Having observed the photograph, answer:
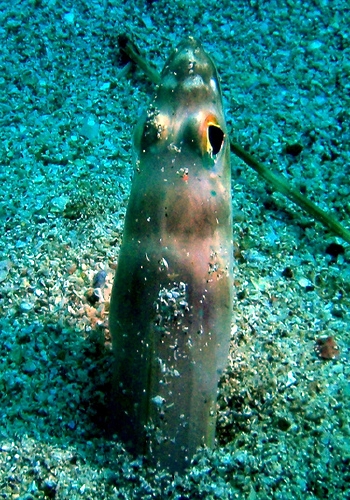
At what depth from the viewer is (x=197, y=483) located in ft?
7.22

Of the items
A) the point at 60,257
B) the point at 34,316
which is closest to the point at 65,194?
the point at 60,257

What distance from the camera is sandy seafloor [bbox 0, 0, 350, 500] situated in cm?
225

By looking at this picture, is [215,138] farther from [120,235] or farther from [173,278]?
[120,235]

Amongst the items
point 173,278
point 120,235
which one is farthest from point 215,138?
point 120,235

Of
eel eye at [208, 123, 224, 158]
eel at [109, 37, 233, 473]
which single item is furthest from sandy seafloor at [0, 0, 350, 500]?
eel eye at [208, 123, 224, 158]

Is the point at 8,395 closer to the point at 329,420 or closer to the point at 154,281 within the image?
the point at 154,281

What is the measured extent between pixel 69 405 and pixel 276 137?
100 inches

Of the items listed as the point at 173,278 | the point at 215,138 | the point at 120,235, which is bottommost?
the point at 173,278

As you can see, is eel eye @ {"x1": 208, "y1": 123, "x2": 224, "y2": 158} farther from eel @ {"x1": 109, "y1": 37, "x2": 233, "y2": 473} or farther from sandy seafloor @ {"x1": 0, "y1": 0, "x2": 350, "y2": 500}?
sandy seafloor @ {"x1": 0, "y1": 0, "x2": 350, "y2": 500}

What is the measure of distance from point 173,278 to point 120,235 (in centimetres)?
113

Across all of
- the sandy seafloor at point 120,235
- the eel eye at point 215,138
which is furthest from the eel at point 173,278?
the sandy seafloor at point 120,235

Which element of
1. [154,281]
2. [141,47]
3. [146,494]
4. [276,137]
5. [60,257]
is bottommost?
[146,494]

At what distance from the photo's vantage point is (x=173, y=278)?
2145 millimetres

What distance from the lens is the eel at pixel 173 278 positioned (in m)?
2.15
